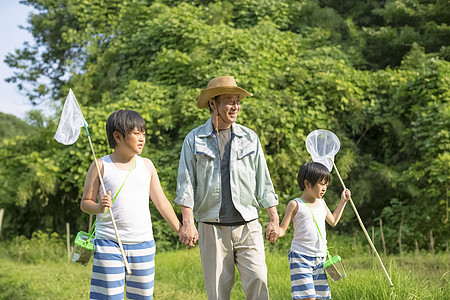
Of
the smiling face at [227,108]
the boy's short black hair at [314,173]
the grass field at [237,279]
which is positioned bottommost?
the grass field at [237,279]

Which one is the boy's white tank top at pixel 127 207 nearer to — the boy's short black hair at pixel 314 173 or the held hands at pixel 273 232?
A: the held hands at pixel 273 232

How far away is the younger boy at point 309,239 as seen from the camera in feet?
13.1

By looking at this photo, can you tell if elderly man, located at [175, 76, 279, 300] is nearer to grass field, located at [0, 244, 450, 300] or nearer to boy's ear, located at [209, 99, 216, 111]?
boy's ear, located at [209, 99, 216, 111]

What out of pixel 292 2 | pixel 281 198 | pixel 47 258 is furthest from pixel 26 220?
pixel 292 2

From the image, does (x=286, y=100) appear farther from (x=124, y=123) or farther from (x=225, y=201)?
(x=124, y=123)

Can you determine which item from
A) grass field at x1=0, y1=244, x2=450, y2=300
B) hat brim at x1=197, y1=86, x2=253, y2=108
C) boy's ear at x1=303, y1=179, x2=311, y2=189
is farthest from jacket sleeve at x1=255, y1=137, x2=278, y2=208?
grass field at x1=0, y1=244, x2=450, y2=300

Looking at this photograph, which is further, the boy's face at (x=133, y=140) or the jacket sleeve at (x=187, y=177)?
the jacket sleeve at (x=187, y=177)

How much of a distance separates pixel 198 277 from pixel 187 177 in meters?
3.49

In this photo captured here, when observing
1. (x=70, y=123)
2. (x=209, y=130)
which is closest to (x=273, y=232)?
(x=209, y=130)

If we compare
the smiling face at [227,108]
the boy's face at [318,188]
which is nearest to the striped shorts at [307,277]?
the boy's face at [318,188]

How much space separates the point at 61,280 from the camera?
23.5 ft

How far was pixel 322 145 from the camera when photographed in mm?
4535

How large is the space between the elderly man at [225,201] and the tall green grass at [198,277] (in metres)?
1.28

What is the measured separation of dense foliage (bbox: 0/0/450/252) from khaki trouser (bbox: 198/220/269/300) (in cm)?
515
